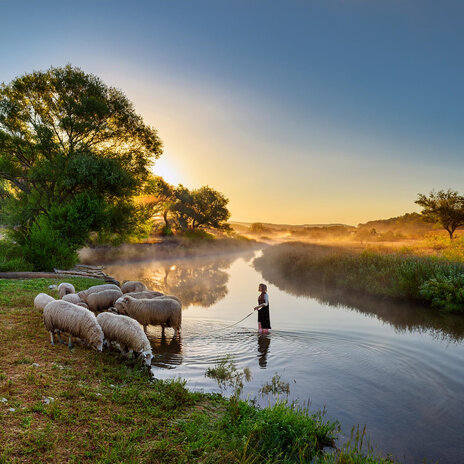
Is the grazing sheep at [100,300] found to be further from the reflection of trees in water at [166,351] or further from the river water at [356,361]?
the reflection of trees in water at [166,351]

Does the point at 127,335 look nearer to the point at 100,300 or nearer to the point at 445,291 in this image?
the point at 100,300

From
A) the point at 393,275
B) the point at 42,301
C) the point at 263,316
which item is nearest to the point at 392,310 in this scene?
the point at 393,275

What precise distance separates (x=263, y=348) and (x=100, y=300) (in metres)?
6.42

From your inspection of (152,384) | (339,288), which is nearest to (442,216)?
(339,288)

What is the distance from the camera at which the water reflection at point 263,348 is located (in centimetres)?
1025

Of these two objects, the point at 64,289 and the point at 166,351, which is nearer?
the point at 166,351

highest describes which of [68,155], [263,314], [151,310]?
[68,155]

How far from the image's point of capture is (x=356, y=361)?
10617 mm

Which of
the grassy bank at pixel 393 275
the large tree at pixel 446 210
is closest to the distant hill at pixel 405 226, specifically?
the large tree at pixel 446 210

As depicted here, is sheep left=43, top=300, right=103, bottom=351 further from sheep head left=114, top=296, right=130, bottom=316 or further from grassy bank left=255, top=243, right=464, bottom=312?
grassy bank left=255, top=243, right=464, bottom=312

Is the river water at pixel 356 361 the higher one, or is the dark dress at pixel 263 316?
the dark dress at pixel 263 316

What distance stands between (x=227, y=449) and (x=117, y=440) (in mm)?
1599

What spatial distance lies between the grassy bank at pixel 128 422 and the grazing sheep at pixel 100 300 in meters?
5.11

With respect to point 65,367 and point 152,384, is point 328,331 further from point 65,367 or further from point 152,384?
point 65,367
